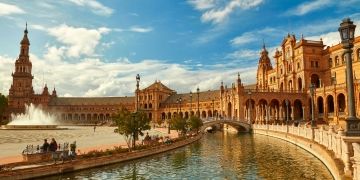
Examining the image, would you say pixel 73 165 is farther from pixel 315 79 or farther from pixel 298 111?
pixel 315 79

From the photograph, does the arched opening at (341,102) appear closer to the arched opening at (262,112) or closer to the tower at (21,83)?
the arched opening at (262,112)

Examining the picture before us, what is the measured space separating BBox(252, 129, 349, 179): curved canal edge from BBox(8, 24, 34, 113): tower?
12468cm

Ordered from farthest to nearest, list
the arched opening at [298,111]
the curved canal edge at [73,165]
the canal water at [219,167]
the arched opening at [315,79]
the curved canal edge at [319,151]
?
the arched opening at [298,111]
the arched opening at [315,79]
the canal water at [219,167]
the curved canal edge at [73,165]
the curved canal edge at [319,151]

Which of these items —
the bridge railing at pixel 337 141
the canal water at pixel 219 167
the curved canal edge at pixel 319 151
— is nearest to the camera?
the bridge railing at pixel 337 141

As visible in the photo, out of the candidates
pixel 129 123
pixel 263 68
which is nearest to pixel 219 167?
pixel 129 123

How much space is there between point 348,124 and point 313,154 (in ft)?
70.2

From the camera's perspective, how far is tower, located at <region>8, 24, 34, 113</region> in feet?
499

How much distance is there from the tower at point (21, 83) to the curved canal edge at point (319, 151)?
124678 millimetres

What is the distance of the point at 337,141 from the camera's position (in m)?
22.6

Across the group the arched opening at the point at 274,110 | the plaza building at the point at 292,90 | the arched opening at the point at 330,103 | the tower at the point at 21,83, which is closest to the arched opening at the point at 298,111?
the plaza building at the point at 292,90

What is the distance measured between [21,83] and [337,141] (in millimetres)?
154514

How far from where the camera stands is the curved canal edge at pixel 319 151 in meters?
19.4

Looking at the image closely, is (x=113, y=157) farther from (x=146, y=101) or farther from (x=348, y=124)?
(x=146, y=101)

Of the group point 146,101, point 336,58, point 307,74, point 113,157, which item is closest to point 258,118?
point 307,74
